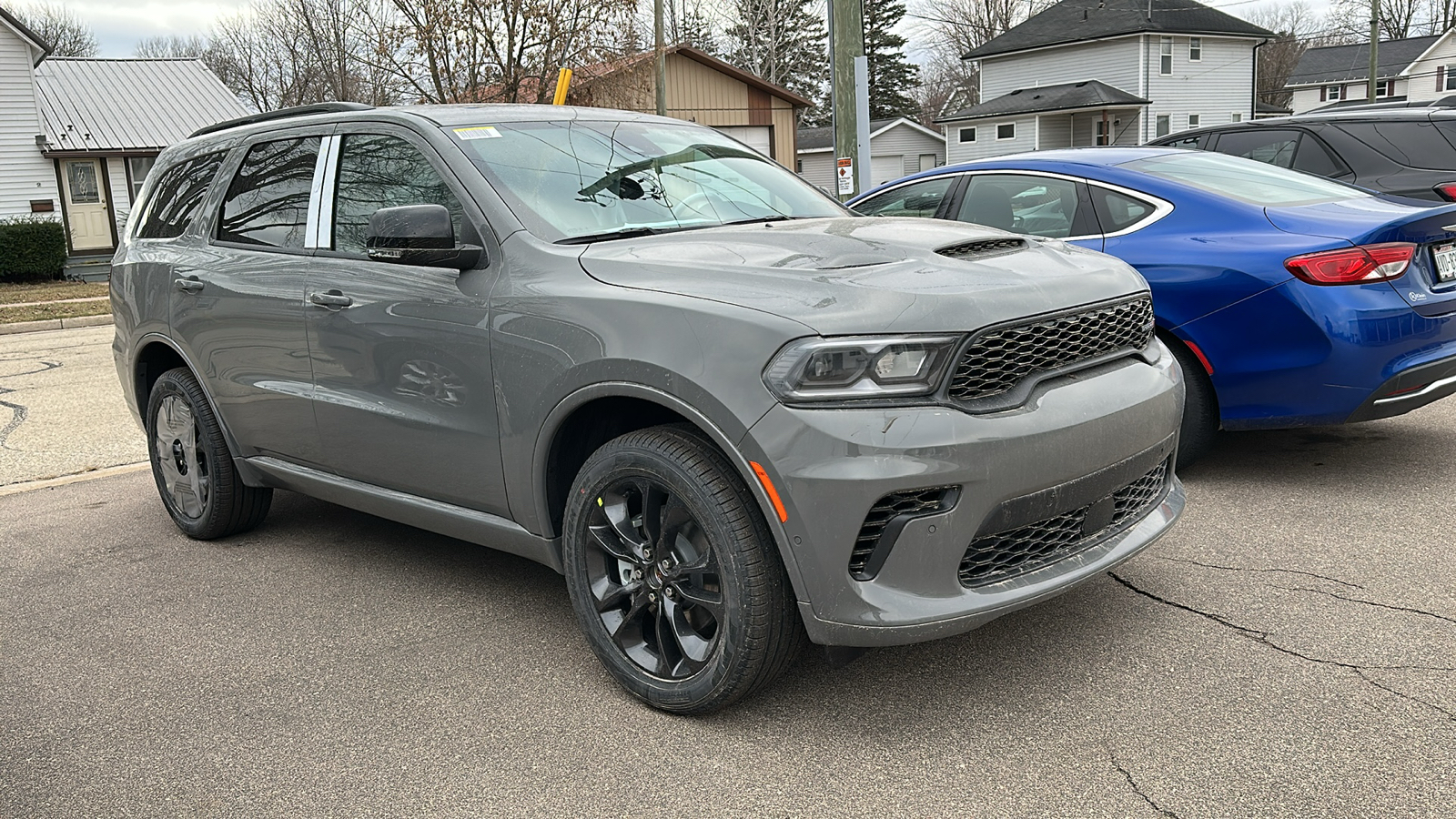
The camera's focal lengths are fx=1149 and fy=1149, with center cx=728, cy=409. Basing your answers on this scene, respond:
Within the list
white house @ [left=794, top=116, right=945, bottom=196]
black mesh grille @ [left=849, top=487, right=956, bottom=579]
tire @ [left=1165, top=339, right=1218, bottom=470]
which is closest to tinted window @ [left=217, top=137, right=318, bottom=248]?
black mesh grille @ [left=849, top=487, right=956, bottom=579]

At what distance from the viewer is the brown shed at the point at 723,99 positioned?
32.3 meters

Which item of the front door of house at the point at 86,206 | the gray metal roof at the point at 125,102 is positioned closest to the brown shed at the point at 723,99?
the gray metal roof at the point at 125,102

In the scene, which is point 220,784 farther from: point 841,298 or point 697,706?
point 841,298

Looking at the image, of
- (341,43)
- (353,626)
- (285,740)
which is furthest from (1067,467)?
(341,43)

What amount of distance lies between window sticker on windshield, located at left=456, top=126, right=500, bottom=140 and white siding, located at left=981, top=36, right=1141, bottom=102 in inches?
1828

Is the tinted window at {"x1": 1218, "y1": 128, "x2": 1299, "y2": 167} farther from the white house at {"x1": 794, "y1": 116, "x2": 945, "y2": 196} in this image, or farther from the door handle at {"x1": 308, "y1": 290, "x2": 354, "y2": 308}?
the white house at {"x1": 794, "y1": 116, "x2": 945, "y2": 196}

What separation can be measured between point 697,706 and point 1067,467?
119 cm

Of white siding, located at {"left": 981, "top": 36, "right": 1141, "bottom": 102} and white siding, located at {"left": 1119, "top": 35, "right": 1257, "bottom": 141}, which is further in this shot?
white siding, located at {"left": 1119, "top": 35, "right": 1257, "bottom": 141}

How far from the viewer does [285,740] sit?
3.24m

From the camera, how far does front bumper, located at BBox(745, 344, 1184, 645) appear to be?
2779 millimetres

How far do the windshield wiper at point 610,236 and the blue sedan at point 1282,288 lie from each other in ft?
8.55

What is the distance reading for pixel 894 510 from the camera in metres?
2.83

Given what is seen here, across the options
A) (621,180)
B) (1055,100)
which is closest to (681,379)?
(621,180)

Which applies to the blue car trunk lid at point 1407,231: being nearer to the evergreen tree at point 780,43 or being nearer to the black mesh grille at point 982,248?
the black mesh grille at point 982,248
